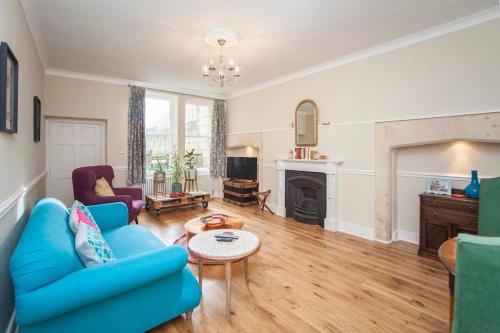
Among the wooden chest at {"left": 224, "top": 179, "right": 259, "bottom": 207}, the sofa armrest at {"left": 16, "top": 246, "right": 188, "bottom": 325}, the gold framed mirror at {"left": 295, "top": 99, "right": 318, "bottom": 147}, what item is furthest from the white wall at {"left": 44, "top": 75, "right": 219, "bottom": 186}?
the sofa armrest at {"left": 16, "top": 246, "right": 188, "bottom": 325}

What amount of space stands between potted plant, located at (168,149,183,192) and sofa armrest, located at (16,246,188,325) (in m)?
4.03

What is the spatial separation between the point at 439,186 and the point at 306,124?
227 centimetres

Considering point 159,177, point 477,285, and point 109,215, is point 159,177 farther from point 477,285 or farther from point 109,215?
point 477,285

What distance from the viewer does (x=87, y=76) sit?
492 cm

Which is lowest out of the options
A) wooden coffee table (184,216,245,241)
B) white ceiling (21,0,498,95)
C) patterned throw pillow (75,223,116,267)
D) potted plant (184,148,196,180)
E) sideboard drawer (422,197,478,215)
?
wooden coffee table (184,216,245,241)

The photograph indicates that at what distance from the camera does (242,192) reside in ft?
19.3

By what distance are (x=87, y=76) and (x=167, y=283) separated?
489 centimetres

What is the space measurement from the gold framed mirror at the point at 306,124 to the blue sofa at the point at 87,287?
11.1 feet

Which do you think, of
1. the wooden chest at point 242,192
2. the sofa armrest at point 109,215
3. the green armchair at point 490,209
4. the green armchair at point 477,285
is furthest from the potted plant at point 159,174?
the green armchair at point 477,285

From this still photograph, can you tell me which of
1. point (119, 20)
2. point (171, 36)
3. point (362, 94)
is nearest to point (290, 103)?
point (362, 94)

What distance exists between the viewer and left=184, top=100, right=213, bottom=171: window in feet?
21.1

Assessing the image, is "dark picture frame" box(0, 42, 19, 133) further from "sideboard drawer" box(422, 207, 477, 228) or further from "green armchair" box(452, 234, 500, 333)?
"sideboard drawer" box(422, 207, 477, 228)

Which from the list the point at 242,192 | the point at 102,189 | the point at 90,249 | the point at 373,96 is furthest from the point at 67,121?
the point at 373,96

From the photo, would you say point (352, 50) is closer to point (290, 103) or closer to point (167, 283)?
point (290, 103)
